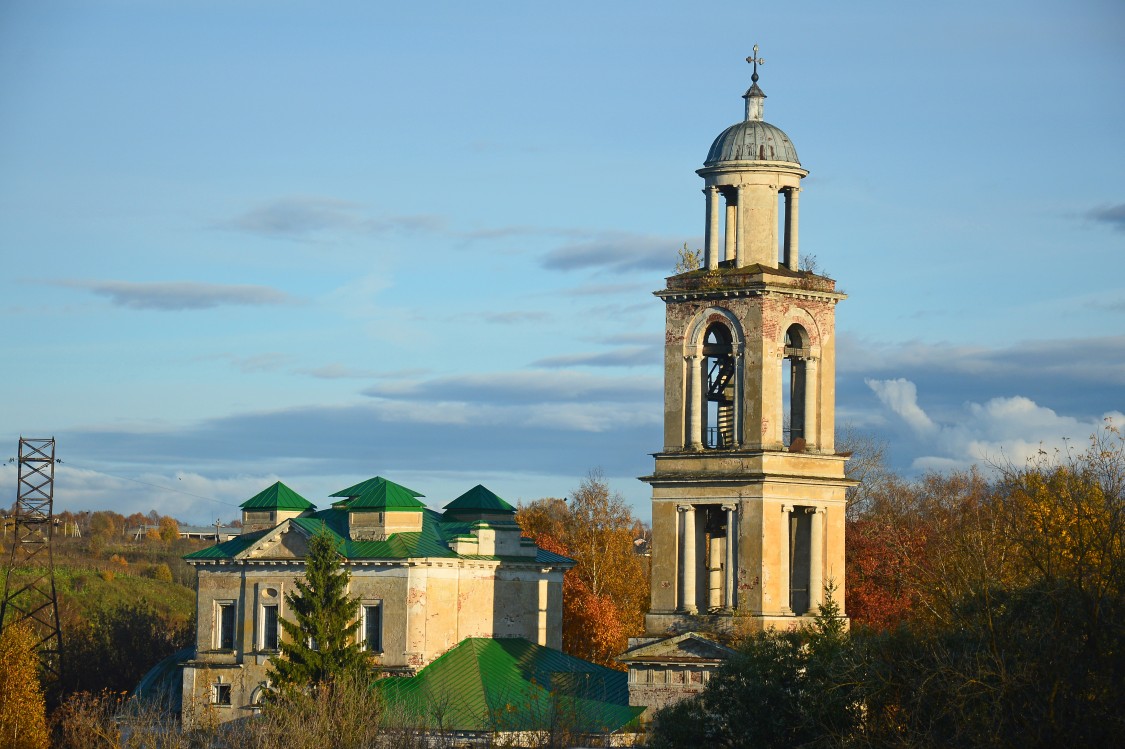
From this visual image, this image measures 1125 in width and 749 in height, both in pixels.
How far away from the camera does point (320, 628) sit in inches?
2186

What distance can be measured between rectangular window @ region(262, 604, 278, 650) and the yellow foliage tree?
23.4 ft

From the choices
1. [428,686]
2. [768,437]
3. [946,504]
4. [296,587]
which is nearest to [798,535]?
[768,437]

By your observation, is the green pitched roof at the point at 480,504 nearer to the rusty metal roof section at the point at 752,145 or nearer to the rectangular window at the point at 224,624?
the rectangular window at the point at 224,624

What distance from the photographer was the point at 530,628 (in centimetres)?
6059

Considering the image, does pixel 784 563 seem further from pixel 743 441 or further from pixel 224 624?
pixel 224 624

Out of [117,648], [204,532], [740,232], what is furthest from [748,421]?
[204,532]

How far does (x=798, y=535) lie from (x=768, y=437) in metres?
3.14

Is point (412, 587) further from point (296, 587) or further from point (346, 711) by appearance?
point (346, 711)

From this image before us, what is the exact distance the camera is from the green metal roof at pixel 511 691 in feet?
166

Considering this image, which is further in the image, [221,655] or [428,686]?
[221,655]

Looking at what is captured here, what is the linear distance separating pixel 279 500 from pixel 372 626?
7550 mm

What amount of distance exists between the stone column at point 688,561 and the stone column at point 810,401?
3.84 m

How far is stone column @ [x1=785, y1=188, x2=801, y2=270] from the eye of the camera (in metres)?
52.5

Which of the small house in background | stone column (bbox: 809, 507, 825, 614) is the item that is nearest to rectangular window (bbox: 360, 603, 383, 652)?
stone column (bbox: 809, 507, 825, 614)
